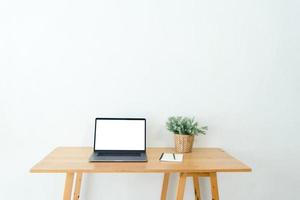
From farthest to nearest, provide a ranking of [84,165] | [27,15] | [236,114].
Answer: [236,114] < [27,15] < [84,165]

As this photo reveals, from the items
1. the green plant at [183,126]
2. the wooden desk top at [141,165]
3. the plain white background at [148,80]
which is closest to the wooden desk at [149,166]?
the wooden desk top at [141,165]

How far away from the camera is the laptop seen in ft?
5.42

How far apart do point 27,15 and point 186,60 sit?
1.05 m

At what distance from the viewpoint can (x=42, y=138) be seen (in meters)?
1.81

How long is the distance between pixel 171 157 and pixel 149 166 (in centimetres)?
20

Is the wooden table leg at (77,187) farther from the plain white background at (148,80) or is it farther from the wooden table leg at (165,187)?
the wooden table leg at (165,187)

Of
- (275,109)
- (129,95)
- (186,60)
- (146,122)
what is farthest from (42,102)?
(275,109)

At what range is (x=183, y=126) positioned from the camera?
172 cm

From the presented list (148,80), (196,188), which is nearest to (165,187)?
(196,188)

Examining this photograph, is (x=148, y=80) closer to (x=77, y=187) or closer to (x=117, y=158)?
(x=117, y=158)

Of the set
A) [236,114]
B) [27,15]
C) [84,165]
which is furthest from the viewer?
[236,114]

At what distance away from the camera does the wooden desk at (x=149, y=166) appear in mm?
1350

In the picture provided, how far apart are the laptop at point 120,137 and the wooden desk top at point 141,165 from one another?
0.08 m

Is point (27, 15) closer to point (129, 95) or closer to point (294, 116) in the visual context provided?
point (129, 95)
